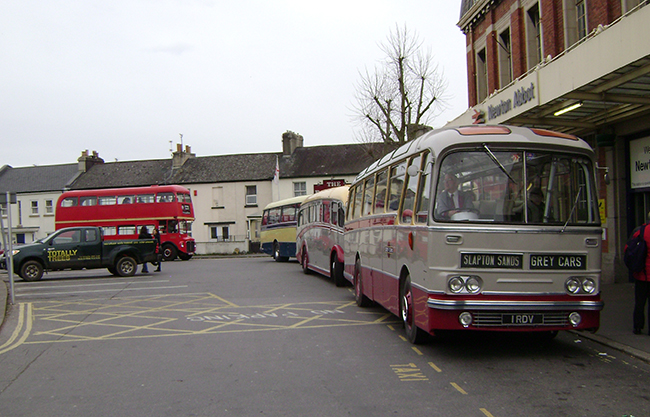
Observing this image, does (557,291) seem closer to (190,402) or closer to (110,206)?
(190,402)

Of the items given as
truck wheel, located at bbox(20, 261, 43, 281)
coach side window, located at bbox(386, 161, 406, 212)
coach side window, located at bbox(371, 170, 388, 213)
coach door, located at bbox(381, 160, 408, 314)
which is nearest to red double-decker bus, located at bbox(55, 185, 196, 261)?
truck wheel, located at bbox(20, 261, 43, 281)

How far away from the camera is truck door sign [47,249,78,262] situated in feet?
66.7

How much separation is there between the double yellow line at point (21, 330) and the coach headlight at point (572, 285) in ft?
25.0

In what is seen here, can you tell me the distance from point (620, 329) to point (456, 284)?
136 inches

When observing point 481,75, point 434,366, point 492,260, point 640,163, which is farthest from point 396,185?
point 481,75

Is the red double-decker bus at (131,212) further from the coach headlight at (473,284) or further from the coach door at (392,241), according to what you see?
the coach headlight at (473,284)

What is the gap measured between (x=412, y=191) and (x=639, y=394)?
3.56 metres

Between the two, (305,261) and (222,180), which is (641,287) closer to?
(305,261)

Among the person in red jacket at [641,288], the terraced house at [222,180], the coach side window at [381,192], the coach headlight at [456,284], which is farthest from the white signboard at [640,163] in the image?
the terraced house at [222,180]

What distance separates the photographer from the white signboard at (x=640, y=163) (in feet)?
42.4

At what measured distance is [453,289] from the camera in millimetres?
Result: 6586

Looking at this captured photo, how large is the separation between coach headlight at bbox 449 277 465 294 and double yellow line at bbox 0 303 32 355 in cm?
632

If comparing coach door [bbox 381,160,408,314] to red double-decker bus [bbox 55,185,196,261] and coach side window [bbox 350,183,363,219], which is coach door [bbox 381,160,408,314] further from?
red double-decker bus [bbox 55,185,196,261]

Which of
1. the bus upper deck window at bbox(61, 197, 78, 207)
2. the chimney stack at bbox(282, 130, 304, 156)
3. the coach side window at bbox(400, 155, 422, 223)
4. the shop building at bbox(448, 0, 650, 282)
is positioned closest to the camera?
the coach side window at bbox(400, 155, 422, 223)
